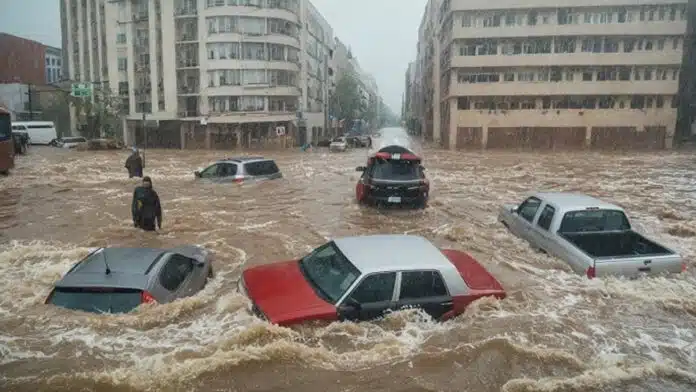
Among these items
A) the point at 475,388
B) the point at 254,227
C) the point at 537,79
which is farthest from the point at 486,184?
the point at 537,79

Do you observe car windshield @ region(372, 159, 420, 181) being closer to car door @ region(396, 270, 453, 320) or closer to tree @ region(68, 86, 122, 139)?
car door @ region(396, 270, 453, 320)

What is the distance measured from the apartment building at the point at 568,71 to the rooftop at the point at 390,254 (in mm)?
44706

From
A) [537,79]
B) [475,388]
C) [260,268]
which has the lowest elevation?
[475,388]

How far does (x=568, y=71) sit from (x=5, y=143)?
4390cm

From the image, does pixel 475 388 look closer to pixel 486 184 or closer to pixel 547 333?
pixel 547 333

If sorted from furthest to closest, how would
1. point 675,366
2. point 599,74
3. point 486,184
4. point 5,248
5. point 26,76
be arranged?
point 26,76, point 599,74, point 486,184, point 5,248, point 675,366

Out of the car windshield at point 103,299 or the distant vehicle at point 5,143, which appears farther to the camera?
the distant vehicle at point 5,143

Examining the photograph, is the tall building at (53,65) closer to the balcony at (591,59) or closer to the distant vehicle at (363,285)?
the balcony at (591,59)

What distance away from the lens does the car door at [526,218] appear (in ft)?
36.6

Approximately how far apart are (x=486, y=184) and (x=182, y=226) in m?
14.9

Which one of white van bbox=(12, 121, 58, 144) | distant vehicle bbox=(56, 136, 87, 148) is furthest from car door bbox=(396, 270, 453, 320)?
white van bbox=(12, 121, 58, 144)

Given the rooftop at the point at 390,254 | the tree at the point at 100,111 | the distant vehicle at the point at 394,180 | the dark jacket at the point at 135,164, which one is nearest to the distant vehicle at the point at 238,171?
the dark jacket at the point at 135,164

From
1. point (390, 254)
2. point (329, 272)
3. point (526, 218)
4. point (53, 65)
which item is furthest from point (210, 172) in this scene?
point (53, 65)

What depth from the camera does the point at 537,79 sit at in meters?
49.6
